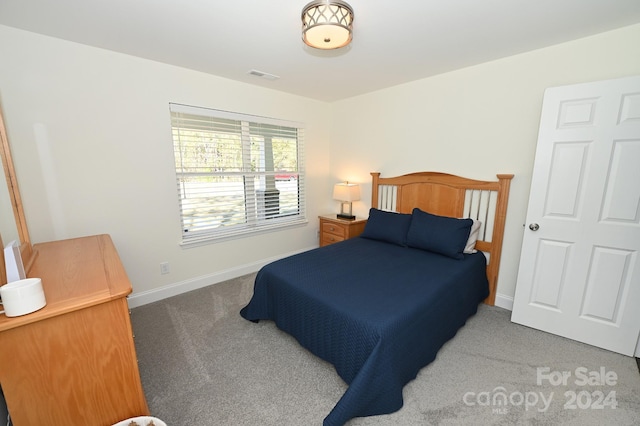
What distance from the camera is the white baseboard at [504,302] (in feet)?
8.39

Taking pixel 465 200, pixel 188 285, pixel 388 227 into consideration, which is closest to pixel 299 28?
pixel 388 227

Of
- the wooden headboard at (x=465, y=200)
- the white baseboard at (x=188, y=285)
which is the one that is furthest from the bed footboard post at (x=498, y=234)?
the white baseboard at (x=188, y=285)

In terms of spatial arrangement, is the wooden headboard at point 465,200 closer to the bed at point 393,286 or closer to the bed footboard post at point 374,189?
the bed at point 393,286

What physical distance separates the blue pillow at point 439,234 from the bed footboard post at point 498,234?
0.28 meters

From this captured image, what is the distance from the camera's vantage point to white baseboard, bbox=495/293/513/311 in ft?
8.39

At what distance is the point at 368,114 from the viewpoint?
3.49 m

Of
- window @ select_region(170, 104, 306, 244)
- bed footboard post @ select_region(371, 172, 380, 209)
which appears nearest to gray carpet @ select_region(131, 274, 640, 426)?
window @ select_region(170, 104, 306, 244)

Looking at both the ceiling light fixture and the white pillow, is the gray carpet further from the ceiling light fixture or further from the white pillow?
the ceiling light fixture

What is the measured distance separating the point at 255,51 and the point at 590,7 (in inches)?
90.8

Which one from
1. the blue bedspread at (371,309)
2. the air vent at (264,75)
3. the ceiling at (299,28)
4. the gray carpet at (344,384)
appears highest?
the ceiling at (299,28)

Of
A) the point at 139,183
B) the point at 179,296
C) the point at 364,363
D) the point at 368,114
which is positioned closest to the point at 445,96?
the point at 368,114

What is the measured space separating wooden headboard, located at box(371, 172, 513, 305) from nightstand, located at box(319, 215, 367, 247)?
531mm

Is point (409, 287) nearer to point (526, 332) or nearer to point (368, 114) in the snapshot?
point (526, 332)

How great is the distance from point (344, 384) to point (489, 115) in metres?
2.65
